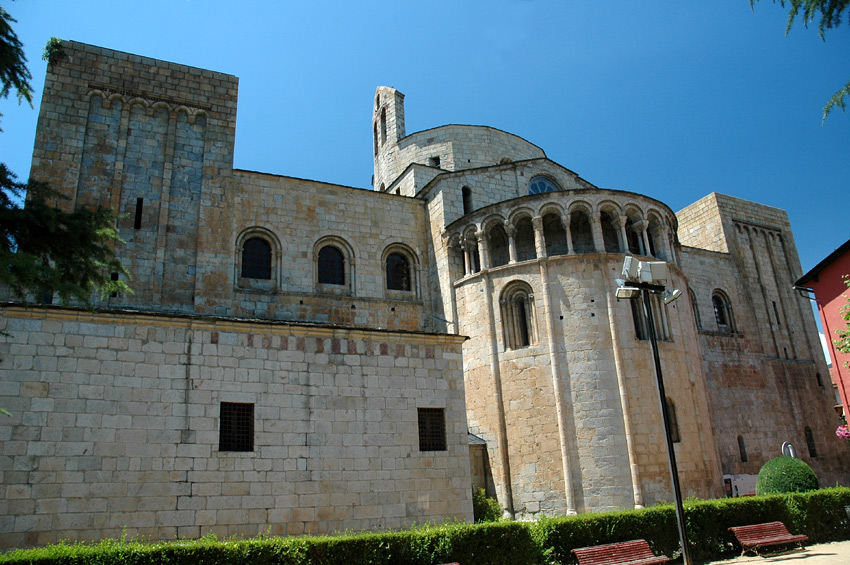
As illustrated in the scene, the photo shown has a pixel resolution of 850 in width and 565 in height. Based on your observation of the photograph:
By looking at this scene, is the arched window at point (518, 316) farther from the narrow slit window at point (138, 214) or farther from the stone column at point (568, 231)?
the narrow slit window at point (138, 214)

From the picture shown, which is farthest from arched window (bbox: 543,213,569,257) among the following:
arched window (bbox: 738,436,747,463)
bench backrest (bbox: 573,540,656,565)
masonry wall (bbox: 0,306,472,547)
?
arched window (bbox: 738,436,747,463)

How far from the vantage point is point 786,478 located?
671 inches

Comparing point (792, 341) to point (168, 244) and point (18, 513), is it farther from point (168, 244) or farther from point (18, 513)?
point (18, 513)

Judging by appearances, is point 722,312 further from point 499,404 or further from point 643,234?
point 499,404

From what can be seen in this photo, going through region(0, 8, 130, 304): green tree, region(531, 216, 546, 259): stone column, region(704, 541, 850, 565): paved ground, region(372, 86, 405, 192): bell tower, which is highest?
region(372, 86, 405, 192): bell tower

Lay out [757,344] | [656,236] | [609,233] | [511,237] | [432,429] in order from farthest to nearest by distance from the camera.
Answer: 1. [757,344]
2. [656,236]
3. [609,233]
4. [511,237]
5. [432,429]

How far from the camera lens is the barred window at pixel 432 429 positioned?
605 inches

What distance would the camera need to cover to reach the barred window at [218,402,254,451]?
13.4 metres

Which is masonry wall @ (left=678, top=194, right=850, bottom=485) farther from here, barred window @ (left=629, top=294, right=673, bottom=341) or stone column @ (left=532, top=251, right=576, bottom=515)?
stone column @ (left=532, top=251, right=576, bottom=515)

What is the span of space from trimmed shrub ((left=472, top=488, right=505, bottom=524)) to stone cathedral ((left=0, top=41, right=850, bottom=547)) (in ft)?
3.38

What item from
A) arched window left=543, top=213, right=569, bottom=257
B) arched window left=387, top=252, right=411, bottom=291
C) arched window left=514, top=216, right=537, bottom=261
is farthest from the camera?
arched window left=387, top=252, right=411, bottom=291

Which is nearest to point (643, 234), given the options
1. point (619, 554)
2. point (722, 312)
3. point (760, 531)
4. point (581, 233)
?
point (581, 233)

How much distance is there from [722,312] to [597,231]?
12081mm

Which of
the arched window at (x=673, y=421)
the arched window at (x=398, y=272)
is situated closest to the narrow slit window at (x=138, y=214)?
the arched window at (x=398, y=272)
